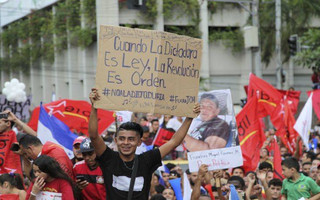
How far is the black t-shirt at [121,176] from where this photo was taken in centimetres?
526

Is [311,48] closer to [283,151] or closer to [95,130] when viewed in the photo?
[283,151]

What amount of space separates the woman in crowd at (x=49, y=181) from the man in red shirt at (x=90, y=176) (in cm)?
29

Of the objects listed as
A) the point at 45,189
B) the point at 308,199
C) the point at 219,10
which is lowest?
the point at 308,199

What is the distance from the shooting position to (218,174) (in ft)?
27.6

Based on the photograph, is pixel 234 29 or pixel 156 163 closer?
pixel 156 163

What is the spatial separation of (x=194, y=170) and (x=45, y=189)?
3.45m

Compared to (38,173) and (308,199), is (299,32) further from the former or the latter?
(38,173)

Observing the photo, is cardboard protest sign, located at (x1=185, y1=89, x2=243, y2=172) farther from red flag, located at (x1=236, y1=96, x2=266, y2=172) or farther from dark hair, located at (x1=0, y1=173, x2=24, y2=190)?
dark hair, located at (x1=0, y1=173, x2=24, y2=190)

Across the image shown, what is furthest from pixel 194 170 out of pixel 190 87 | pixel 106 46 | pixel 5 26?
pixel 5 26

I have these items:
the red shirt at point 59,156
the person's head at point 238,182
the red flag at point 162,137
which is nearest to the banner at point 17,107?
the red flag at point 162,137

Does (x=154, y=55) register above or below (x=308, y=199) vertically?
above

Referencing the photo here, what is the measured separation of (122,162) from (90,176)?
78cm

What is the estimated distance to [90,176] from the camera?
6.03 meters

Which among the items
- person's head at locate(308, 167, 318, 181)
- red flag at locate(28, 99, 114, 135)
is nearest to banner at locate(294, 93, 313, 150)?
person's head at locate(308, 167, 318, 181)
